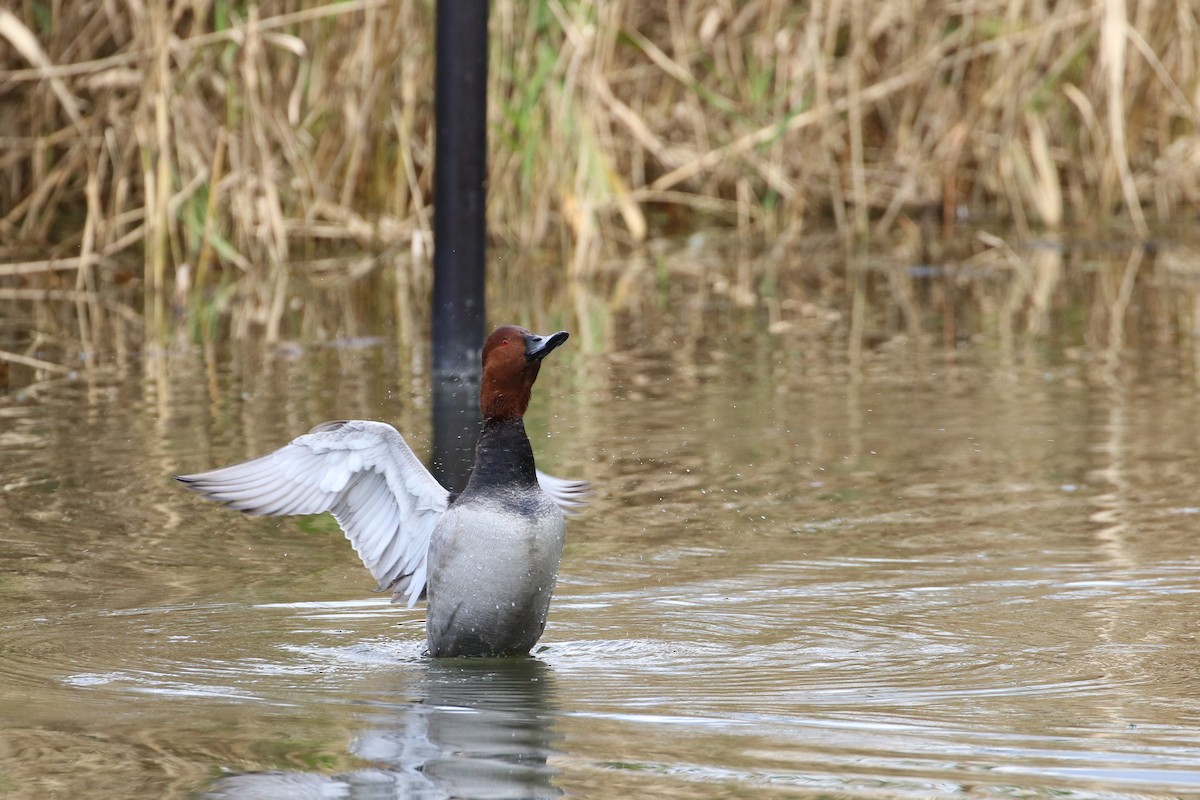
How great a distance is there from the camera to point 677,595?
4742 mm

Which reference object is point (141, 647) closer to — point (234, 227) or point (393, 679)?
point (393, 679)

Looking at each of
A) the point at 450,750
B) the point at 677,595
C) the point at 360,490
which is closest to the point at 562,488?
the point at 677,595

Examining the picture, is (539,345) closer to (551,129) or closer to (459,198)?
(459,198)

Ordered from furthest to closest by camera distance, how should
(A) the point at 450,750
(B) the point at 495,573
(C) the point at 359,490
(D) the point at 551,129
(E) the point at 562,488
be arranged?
(D) the point at 551,129
(E) the point at 562,488
(C) the point at 359,490
(B) the point at 495,573
(A) the point at 450,750

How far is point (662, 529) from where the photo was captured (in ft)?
17.9

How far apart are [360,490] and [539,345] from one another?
2.09ft

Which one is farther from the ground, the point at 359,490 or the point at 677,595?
the point at 359,490

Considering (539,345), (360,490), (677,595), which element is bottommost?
(677,595)

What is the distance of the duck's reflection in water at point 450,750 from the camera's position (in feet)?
10.2

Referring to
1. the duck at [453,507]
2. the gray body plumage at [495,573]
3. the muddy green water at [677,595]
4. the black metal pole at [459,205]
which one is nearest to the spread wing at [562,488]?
the muddy green water at [677,595]

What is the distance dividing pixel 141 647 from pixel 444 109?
348cm

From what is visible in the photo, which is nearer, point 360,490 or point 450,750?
point 450,750

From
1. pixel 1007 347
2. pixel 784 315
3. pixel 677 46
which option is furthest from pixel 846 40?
Answer: pixel 1007 347

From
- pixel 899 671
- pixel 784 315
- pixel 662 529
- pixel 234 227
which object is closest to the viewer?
pixel 899 671
